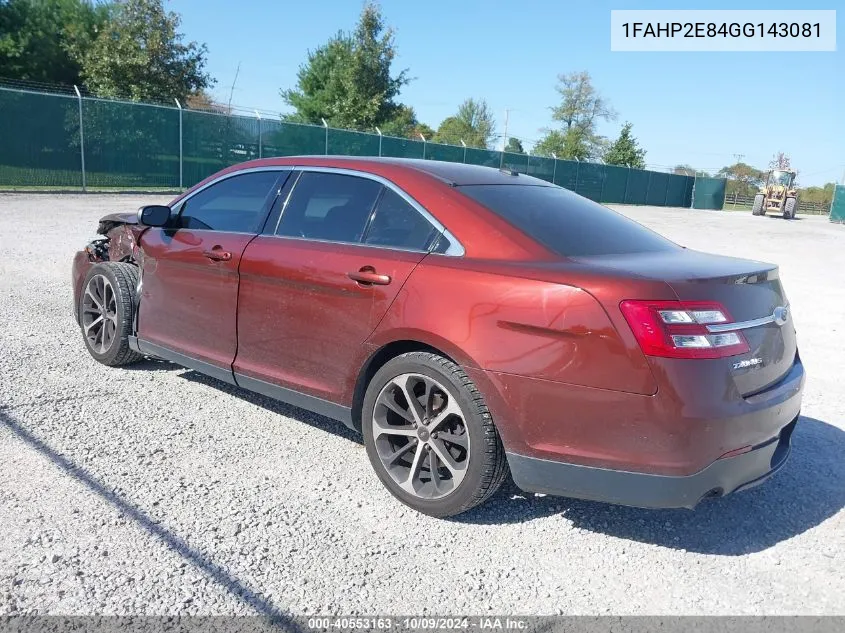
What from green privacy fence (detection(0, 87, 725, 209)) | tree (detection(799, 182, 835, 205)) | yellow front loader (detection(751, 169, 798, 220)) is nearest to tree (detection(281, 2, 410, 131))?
green privacy fence (detection(0, 87, 725, 209))

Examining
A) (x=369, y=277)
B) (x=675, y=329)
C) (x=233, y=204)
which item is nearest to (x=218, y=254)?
(x=233, y=204)

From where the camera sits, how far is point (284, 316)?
3783mm

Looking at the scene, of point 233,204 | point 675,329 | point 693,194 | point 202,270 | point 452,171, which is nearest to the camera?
point 675,329

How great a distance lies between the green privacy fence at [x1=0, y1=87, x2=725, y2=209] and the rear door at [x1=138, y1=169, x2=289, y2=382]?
1687 cm

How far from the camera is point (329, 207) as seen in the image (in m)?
3.85

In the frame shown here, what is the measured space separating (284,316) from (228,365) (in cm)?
59

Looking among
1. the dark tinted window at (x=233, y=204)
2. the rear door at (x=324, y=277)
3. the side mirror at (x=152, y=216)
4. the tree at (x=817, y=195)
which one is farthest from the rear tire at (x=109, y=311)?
the tree at (x=817, y=195)

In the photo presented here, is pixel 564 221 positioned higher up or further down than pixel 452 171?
further down

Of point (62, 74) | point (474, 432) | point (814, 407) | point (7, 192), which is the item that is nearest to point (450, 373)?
point (474, 432)

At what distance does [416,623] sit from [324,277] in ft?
5.70

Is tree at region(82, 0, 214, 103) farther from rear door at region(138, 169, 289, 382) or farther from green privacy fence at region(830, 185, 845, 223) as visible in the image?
green privacy fence at region(830, 185, 845, 223)

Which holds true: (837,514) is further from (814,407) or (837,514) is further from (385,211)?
(385,211)

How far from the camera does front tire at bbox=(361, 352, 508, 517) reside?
3037 mm

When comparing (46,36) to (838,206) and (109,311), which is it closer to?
(109,311)
